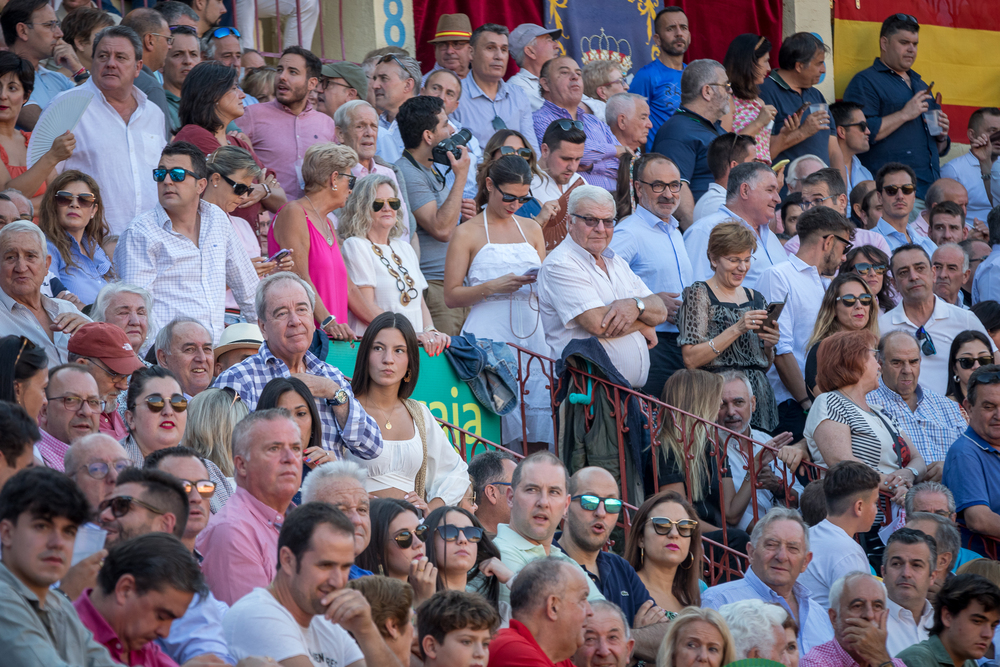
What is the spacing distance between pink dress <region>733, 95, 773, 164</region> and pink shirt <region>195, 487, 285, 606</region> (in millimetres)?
7506

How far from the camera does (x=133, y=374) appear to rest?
5895 millimetres

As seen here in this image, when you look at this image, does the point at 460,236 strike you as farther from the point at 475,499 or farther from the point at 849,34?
the point at 849,34

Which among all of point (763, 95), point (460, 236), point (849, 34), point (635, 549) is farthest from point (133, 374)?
point (849, 34)

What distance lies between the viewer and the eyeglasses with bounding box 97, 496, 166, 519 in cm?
438

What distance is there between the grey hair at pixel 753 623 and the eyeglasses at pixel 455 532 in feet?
3.85

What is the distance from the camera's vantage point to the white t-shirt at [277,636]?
4.27 meters

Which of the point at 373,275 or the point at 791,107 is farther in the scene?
Answer: the point at 791,107

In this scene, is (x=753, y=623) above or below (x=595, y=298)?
below

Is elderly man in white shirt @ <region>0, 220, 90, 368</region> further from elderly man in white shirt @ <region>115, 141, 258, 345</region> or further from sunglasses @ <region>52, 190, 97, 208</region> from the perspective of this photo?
sunglasses @ <region>52, 190, 97, 208</region>

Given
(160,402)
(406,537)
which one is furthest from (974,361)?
(160,402)

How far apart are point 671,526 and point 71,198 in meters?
3.47

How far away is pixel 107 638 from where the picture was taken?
3.94 meters

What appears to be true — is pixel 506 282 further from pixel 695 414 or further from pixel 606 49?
pixel 606 49

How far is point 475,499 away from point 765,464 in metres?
2.03
